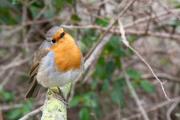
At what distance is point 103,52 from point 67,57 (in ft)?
4.00

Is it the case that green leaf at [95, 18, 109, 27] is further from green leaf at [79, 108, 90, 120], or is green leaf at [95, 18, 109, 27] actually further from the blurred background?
green leaf at [79, 108, 90, 120]

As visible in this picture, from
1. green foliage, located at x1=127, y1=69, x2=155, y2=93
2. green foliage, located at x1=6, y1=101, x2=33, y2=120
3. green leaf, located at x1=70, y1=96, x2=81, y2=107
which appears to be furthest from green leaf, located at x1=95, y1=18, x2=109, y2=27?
green foliage, located at x1=6, y1=101, x2=33, y2=120

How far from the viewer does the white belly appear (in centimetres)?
280

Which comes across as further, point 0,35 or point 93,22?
point 0,35

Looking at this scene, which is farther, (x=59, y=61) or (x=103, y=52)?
(x=103, y=52)

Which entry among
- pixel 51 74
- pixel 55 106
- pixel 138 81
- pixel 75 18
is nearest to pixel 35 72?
pixel 51 74

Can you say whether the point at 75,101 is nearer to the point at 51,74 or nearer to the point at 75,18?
the point at 75,18

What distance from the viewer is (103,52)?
4.02 m

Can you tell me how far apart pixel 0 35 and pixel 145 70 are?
1.54 metres

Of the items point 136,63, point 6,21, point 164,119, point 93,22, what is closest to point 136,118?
point 164,119

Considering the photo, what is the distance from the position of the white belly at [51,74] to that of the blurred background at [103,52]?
30.6 inches

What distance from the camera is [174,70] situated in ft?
15.9

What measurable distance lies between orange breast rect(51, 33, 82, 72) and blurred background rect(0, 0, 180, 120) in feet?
2.51

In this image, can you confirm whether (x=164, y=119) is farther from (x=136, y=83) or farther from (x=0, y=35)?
(x=0, y=35)
